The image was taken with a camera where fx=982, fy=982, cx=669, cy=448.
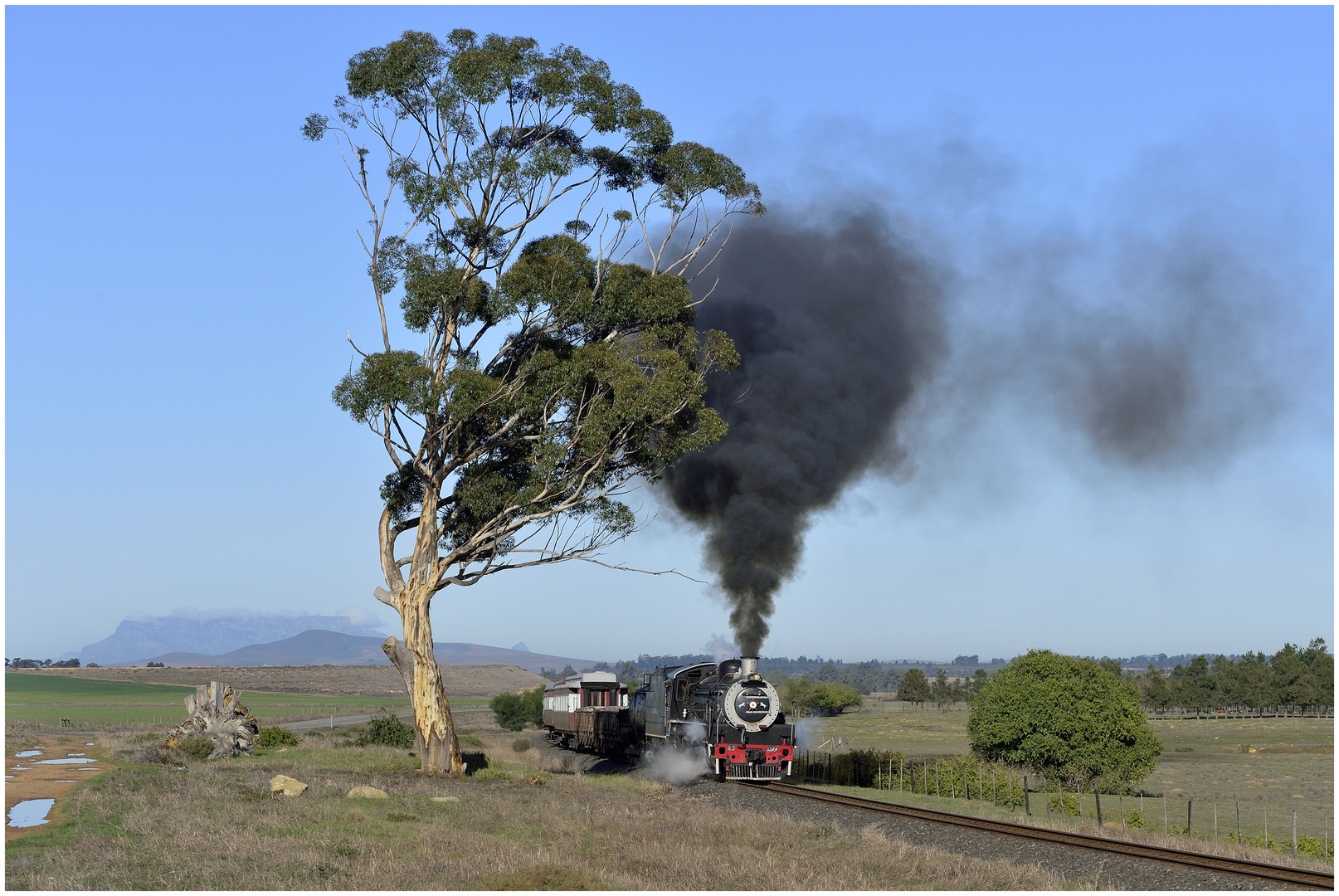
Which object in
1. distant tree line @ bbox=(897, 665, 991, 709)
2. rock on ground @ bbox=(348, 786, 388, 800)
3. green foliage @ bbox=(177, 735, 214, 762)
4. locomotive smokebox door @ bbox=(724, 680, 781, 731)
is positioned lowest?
distant tree line @ bbox=(897, 665, 991, 709)

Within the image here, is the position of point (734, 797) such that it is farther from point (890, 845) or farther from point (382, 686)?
point (382, 686)

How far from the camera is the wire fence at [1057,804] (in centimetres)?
2369

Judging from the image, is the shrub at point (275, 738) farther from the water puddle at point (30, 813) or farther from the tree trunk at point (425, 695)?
the water puddle at point (30, 813)

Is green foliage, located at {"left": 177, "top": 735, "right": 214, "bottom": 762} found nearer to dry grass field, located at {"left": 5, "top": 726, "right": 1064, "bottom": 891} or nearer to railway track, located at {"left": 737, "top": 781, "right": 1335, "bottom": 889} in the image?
dry grass field, located at {"left": 5, "top": 726, "right": 1064, "bottom": 891}

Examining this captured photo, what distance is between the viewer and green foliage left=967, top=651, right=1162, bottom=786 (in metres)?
44.3

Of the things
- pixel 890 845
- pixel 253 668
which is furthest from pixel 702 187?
pixel 253 668

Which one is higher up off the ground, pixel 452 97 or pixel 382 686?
pixel 452 97

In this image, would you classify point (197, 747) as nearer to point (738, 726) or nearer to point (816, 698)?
point (738, 726)

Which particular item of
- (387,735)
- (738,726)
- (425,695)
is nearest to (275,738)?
(387,735)

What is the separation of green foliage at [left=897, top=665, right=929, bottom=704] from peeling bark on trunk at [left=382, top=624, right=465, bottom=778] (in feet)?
436

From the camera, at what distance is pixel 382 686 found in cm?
18438

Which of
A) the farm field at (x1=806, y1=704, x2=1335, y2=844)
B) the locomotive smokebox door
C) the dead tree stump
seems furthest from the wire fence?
the dead tree stump

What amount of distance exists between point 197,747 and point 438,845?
1875cm

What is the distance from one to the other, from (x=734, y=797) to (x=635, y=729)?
11548mm
